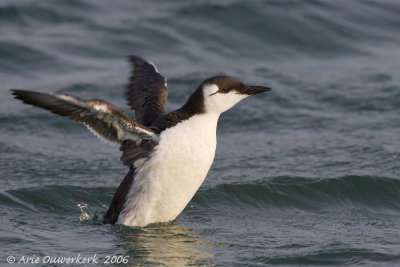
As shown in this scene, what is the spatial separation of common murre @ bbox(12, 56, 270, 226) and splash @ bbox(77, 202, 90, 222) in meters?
0.54

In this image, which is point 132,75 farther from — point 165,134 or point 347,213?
point 347,213

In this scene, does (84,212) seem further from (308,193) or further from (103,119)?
(308,193)

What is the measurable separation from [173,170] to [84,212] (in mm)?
1660

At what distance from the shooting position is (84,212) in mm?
8477

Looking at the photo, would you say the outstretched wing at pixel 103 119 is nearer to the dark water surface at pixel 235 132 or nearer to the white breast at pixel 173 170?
the white breast at pixel 173 170

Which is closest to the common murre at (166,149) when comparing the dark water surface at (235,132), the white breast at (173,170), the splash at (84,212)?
the white breast at (173,170)

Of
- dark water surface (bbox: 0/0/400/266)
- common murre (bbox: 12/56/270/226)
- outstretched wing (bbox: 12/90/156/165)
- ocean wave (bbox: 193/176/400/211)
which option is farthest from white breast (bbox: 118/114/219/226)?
ocean wave (bbox: 193/176/400/211)

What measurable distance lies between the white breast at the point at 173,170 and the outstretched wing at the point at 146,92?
878 mm

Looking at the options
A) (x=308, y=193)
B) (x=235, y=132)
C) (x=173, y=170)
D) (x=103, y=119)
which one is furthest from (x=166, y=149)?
(x=235, y=132)

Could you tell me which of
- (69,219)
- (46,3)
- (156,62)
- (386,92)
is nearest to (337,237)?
(69,219)

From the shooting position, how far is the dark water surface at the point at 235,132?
748 cm

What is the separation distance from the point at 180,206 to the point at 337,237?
1.73 metres

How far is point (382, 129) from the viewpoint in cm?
1149

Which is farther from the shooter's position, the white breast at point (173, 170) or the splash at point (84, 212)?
the splash at point (84, 212)
